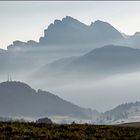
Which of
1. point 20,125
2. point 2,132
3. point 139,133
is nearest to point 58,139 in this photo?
point 2,132

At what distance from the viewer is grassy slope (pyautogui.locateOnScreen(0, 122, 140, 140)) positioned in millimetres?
33938

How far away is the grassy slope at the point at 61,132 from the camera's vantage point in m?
33.9

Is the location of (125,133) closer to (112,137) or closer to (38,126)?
(112,137)

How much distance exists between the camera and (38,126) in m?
40.5

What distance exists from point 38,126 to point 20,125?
67.1 inches

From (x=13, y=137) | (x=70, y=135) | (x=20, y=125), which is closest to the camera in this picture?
(x=13, y=137)

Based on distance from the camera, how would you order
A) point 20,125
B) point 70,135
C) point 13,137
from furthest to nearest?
point 20,125
point 70,135
point 13,137

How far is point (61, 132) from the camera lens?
3719cm

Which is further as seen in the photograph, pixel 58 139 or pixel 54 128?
pixel 54 128

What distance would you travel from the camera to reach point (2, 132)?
34.5 m

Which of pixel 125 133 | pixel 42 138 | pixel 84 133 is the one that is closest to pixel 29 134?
pixel 42 138

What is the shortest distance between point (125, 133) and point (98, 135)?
13.7 ft

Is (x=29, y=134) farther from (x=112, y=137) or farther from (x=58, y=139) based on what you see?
(x=112, y=137)

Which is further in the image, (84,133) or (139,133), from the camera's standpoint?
(139,133)
